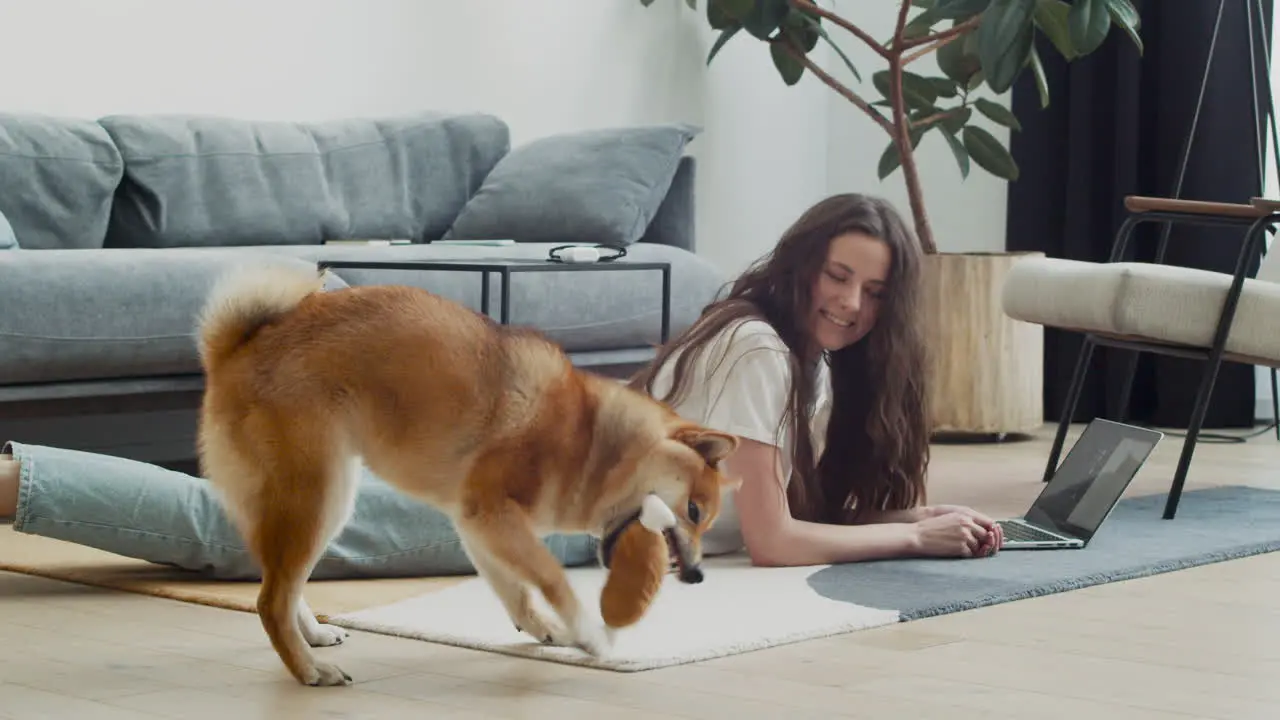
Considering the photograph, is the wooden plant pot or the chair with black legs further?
the wooden plant pot

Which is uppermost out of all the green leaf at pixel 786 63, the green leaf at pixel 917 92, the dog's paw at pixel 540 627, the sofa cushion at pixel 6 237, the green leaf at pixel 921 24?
the green leaf at pixel 921 24

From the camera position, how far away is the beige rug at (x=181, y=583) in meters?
2.40

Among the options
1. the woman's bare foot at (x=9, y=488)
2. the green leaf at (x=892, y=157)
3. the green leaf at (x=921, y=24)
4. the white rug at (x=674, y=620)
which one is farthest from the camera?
the green leaf at (x=892, y=157)

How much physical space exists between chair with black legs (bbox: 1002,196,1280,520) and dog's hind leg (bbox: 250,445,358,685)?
194cm

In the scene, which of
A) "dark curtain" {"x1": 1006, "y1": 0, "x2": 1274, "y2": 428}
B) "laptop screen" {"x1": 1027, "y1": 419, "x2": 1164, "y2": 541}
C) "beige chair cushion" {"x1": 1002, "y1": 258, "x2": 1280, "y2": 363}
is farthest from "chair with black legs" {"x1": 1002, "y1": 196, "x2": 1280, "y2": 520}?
"dark curtain" {"x1": 1006, "y1": 0, "x2": 1274, "y2": 428}

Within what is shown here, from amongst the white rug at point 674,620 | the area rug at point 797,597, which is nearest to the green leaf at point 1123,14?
the area rug at point 797,597

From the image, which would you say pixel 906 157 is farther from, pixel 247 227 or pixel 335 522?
pixel 335 522

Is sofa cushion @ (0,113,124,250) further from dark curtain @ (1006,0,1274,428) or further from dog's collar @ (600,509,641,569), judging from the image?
dark curtain @ (1006,0,1274,428)

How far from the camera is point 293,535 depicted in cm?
183

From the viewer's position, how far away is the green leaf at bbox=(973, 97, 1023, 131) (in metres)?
4.91

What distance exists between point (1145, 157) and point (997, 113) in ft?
1.88

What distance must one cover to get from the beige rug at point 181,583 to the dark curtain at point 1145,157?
3.14 metres

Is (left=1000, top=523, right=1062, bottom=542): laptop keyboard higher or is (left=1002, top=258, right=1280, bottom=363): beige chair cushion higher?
(left=1002, top=258, right=1280, bottom=363): beige chair cushion

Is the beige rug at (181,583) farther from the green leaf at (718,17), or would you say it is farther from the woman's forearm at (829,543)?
the green leaf at (718,17)
